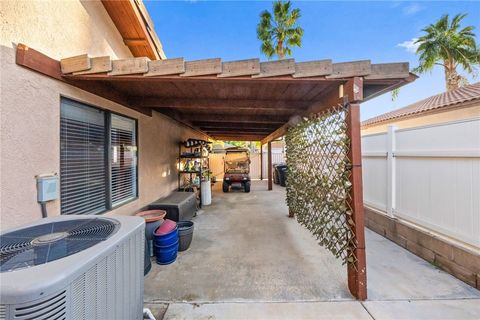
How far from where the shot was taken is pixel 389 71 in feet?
7.64

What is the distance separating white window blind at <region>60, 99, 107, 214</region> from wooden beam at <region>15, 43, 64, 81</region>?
357mm

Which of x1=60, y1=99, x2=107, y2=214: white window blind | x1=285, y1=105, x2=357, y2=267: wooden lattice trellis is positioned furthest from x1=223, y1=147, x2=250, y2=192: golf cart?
x1=60, y1=99, x2=107, y2=214: white window blind

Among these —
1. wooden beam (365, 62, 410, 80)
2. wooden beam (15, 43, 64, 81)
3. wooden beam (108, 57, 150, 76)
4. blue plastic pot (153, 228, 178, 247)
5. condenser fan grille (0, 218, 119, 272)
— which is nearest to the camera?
condenser fan grille (0, 218, 119, 272)

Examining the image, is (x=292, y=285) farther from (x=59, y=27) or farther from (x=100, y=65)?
(x=59, y=27)

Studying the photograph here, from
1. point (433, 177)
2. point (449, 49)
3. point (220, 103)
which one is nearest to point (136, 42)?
point (220, 103)

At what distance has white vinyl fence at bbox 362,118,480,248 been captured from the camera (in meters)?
2.59

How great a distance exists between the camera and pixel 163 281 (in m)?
2.74

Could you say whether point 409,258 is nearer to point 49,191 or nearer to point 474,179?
point 474,179

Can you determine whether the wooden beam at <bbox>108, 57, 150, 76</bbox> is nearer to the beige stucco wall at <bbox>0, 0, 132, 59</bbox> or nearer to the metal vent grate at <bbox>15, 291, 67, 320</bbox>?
the beige stucco wall at <bbox>0, 0, 132, 59</bbox>

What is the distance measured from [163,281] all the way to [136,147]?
2626 millimetres

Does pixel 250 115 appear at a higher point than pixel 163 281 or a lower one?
higher

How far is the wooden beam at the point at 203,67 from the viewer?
238 centimetres

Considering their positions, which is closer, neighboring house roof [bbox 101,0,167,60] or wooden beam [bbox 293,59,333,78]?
wooden beam [bbox 293,59,333,78]

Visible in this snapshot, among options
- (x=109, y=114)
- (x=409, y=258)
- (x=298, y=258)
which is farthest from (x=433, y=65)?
(x=109, y=114)
